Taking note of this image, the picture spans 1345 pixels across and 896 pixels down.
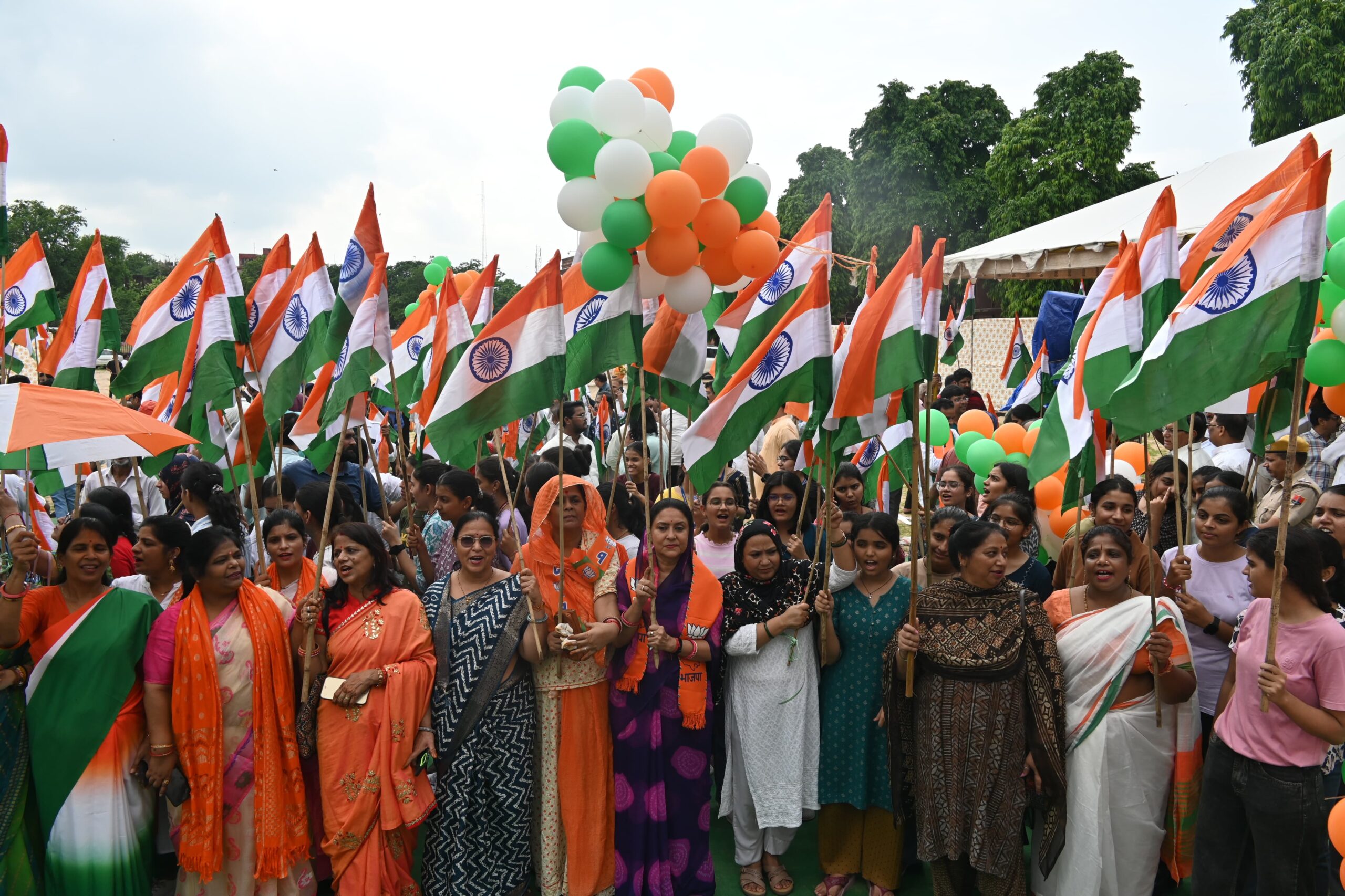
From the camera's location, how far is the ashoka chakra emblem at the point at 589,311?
4.31 meters

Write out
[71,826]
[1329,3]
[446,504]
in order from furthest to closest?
[1329,3] < [446,504] < [71,826]

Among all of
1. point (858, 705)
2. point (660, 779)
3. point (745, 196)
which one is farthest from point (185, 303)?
point (858, 705)

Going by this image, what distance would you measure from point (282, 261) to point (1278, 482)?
5818mm

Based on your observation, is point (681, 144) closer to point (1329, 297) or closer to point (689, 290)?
point (689, 290)

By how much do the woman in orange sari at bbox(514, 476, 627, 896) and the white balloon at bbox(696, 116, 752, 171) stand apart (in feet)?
5.39

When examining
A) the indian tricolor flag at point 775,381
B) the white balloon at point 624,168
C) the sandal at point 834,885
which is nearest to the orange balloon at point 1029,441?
the indian tricolor flag at point 775,381

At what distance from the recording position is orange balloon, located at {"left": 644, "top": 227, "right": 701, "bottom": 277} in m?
4.14

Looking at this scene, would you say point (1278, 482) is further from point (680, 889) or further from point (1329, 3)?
point (1329, 3)

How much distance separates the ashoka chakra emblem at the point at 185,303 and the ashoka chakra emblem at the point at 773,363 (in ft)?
9.38

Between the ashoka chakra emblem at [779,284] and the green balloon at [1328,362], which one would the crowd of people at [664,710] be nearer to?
the green balloon at [1328,362]

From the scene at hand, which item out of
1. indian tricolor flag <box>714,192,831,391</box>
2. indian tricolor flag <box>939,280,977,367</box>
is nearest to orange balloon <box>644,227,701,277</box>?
indian tricolor flag <box>714,192,831,391</box>

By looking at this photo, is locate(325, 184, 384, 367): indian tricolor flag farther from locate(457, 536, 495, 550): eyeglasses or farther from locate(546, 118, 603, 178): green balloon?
locate(457, 536, 495, 550): eyeglasses

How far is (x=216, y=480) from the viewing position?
17.6 ft

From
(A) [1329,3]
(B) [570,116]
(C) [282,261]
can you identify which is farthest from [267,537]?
(A) [1329,3]
